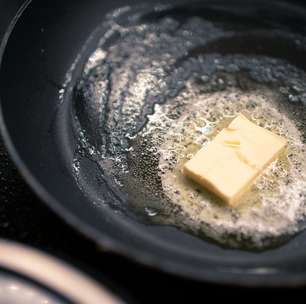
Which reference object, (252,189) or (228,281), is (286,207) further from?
(228,281)

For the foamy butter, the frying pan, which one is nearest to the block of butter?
the foamy butter

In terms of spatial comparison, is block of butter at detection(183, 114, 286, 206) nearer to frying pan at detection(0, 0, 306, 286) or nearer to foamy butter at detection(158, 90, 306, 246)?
foamy butter at detection(158, 90, 306, 246)

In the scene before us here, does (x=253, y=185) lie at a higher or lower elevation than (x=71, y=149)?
lower

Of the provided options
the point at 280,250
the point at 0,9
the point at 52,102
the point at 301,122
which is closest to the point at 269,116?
the point at 301,122

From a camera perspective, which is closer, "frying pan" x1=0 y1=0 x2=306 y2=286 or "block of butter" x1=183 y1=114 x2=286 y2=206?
"frying pan" x1=0 y1=0 x2=306 y2=286

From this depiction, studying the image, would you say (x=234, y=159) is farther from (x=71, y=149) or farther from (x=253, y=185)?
(x=71, y=149)

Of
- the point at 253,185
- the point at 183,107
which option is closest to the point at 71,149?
the point at 183,107
